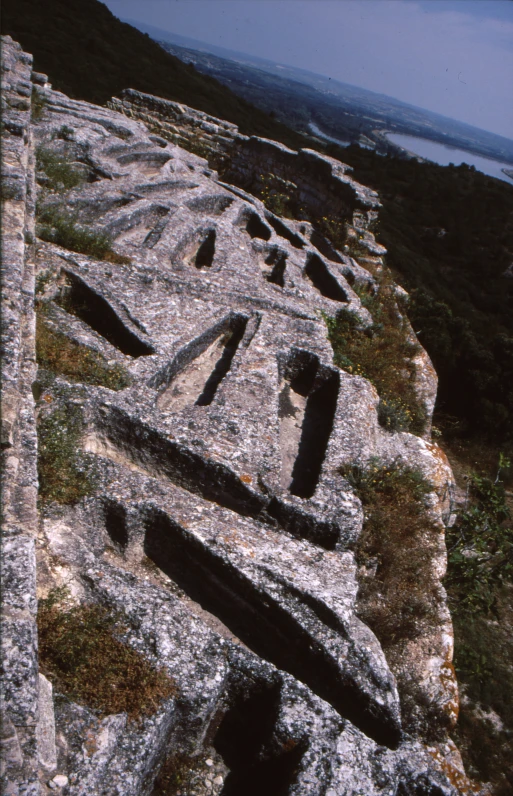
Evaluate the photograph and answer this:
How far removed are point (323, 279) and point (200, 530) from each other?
8.84 m

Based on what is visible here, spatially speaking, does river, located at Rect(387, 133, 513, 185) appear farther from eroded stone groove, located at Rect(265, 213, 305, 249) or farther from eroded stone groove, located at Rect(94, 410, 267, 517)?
eroded stone groove, located at Rect(94, 410, 267, 517)

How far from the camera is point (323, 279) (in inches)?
493

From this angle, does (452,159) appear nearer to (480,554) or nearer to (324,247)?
(324,247)

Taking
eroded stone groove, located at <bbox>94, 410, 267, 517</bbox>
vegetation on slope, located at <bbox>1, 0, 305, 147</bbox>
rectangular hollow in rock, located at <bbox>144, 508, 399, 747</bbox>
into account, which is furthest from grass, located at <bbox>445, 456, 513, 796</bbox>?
vegetation on slope, located at <bbox>1, 0, 305, 147</bbox>

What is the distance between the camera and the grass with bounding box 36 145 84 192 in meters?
11.1

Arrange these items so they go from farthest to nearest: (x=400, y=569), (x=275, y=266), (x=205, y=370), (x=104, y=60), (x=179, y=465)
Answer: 1. (x=104, y=60)
2. (x=275, y=266)
3. (x=205, y=370)
4. (x=179, y=465)
5. (x=400, y=569)

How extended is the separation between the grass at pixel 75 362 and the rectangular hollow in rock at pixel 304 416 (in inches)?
96.9

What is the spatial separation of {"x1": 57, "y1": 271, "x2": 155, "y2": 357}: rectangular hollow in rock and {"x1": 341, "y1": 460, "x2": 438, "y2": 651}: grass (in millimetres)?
3949

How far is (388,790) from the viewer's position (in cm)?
381

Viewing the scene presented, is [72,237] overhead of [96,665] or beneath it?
overhead

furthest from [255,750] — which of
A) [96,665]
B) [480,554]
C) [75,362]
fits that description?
[75,362]

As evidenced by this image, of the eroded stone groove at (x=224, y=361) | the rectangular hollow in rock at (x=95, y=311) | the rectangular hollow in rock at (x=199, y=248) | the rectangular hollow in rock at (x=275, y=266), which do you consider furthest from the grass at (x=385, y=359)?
the rectangular hollow in rock at (x=95, y=311)

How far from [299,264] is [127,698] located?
10405mm

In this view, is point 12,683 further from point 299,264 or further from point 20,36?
point 20,36
